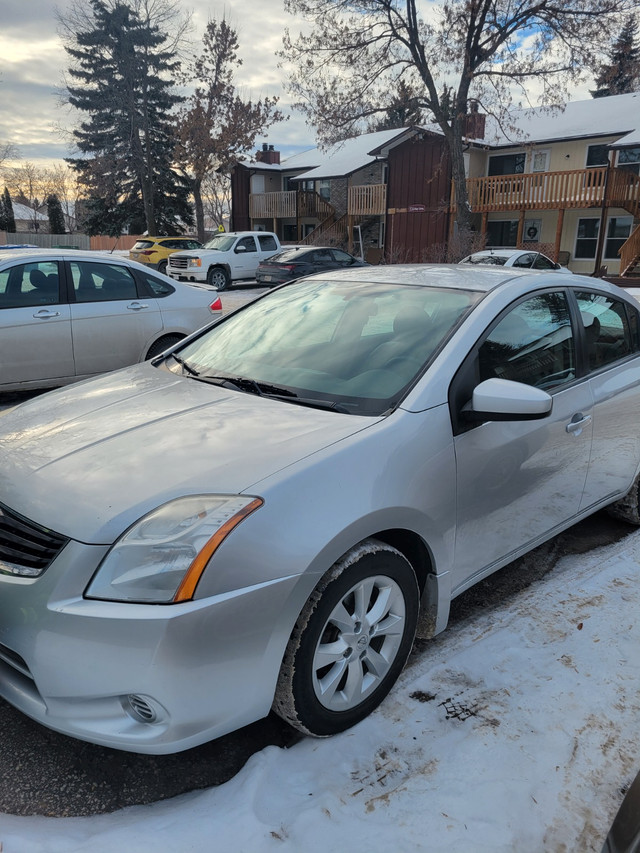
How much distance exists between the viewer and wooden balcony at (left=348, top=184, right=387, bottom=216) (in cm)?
3081

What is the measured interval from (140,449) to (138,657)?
0.74 metres

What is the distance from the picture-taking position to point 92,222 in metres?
41.1

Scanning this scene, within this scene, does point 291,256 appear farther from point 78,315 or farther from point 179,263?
point 78,315

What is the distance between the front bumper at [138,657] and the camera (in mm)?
1787

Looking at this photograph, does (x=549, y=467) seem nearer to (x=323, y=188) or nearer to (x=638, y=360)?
(x=638, y=360)

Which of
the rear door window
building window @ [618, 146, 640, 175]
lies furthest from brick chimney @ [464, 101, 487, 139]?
the rear door window

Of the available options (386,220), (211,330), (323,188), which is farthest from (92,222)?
(211,330)

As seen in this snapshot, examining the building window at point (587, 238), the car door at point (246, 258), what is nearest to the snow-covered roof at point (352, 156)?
the building window at point (587, 238)

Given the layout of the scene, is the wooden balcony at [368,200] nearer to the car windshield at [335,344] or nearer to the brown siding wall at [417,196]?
the brown siding wall at [417,196]

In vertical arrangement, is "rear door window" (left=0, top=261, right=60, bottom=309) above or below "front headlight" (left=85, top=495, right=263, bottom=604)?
above

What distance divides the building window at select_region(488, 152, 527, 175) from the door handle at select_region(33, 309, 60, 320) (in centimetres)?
2716

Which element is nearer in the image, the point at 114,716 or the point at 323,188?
the point at 114,716

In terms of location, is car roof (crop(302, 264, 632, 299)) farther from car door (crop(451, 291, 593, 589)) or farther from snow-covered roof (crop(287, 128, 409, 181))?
Result: snow-covered roof (crop(287, 128, 409, 181))

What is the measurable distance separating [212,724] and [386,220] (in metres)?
31.4
